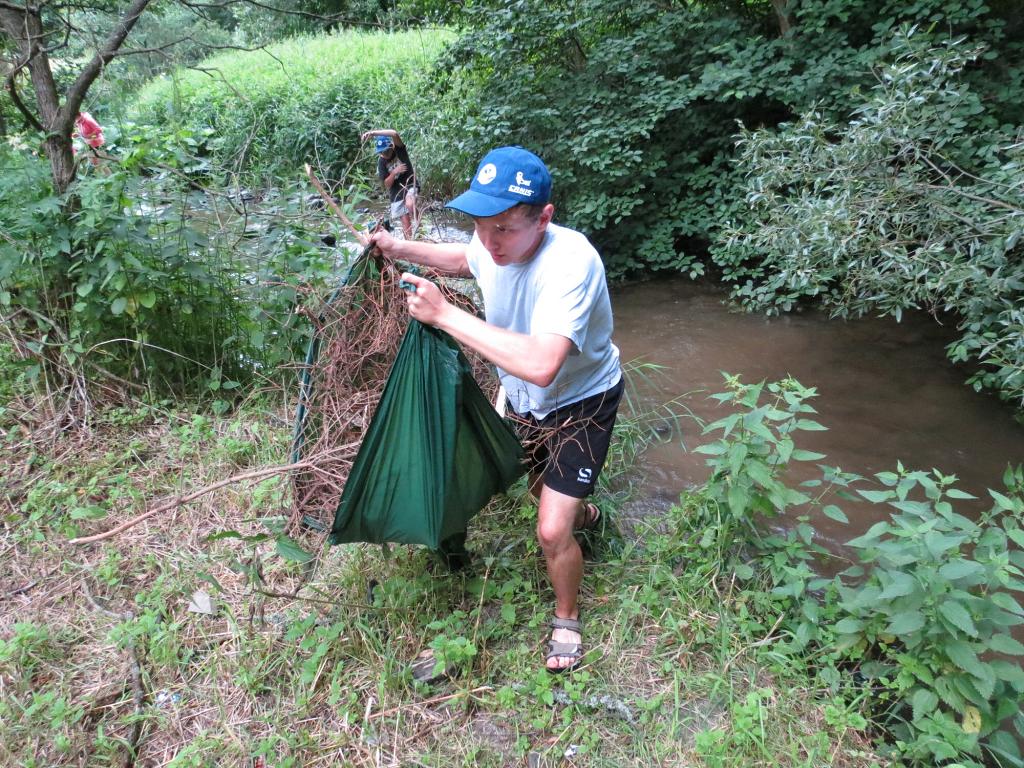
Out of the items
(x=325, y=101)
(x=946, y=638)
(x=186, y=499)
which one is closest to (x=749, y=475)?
(x=946, y=638)

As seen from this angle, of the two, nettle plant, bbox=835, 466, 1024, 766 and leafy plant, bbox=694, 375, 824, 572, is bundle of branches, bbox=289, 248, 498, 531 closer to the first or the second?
leafy plant, bbox=694, 375, 824, 572

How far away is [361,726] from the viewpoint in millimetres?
1927

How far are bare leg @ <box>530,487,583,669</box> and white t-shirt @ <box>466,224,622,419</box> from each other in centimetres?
33

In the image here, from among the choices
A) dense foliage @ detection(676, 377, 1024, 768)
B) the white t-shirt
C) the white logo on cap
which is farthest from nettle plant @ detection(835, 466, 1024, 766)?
the white logo on cap

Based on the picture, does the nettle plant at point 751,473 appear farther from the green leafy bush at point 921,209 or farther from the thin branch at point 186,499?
the green leafy bush at point 921,209

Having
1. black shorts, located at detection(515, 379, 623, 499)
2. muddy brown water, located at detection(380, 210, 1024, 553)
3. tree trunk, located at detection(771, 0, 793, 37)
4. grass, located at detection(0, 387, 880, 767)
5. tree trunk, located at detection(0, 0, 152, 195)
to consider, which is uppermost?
tree trunk, located at detection(771, 0, 793, 37)

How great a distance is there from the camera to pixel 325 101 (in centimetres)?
1038

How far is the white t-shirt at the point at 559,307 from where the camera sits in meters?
1.78

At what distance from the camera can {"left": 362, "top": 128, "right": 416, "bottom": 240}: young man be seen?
284cm

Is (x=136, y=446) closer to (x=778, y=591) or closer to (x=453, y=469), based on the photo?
(x=453, y=469)

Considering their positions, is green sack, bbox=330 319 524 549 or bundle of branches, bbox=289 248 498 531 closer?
green sack, bbox=330 319 524 549

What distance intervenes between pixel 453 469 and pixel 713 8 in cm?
599

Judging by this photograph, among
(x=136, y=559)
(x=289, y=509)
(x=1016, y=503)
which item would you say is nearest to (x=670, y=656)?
(x=1016, y=503)

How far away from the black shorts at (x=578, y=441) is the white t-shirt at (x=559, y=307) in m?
0.04
